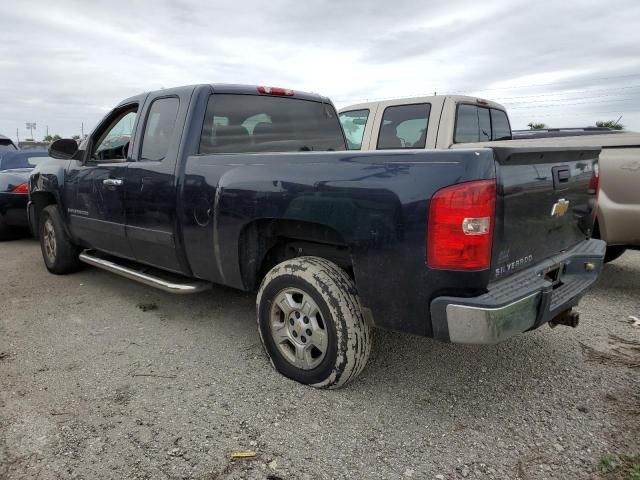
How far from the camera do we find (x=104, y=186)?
430cm

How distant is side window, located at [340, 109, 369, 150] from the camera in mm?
6695

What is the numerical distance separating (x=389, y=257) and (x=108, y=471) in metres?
1.64

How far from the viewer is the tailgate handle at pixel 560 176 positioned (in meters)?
2.80

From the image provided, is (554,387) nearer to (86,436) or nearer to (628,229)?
(628,229)

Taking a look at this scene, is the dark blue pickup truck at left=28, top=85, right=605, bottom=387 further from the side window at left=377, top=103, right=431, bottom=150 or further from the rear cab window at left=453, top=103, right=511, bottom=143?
the rear cab window at left=453, top=103, right=511, bottom=143

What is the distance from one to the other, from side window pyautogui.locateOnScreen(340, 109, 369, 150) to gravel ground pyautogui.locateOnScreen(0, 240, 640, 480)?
3.38 metres

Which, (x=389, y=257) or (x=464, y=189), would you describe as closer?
(x=464, y=189)

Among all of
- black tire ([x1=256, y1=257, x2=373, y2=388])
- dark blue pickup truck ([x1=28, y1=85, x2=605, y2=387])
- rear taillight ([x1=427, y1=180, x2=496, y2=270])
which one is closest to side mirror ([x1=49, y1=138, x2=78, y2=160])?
dark blue pickup truck ([x1=28, y1=85, x2=605, y2=387])

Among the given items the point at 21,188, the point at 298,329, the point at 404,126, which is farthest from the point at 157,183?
the point at 21,188

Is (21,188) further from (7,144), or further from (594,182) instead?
(594,182)

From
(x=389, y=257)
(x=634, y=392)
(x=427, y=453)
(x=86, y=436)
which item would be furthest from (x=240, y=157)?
(x=634, y=392)

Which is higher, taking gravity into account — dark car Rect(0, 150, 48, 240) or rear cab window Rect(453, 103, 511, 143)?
rear cab window Rect(453, 103, 511, 143)

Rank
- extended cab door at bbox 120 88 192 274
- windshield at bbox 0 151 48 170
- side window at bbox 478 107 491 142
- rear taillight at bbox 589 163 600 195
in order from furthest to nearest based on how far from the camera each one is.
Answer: windshield at bbox 0 151 48 170, side window at bbox 478 107 491 142, extended cab door at bbox 120 88 192 274, rear taillight at bbox 589 163 600 195

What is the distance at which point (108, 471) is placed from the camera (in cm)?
225
